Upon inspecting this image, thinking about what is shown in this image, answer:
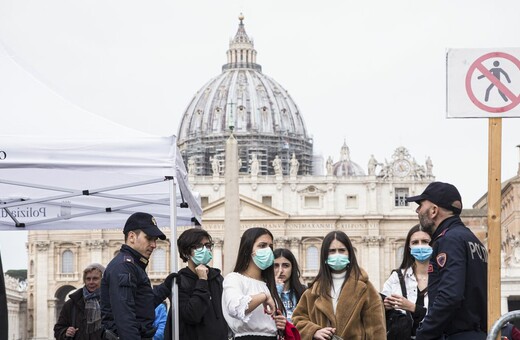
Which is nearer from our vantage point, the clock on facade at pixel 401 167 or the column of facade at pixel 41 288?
the column of facade at pixel 41 288

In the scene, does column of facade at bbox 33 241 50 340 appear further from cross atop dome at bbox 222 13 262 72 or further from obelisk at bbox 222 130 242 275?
obelisk at bbox 222 130 242 275

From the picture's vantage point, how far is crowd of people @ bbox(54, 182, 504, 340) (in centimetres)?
654

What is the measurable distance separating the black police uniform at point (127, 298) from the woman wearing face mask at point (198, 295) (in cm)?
33

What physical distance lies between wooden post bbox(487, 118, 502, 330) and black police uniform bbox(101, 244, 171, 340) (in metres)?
2.33

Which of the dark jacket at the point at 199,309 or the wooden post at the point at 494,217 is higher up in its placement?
the wooden post at the point at 494,217

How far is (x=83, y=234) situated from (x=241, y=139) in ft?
71.4

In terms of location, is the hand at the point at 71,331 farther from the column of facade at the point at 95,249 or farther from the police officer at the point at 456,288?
the column of facade at the point at 95,249

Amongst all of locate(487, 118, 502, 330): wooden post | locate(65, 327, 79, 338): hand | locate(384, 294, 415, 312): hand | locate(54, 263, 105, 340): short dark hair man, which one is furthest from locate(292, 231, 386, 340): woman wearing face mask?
locate(65, 327, 79, 338): hand

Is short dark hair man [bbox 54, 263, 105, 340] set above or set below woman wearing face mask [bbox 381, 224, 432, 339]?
below

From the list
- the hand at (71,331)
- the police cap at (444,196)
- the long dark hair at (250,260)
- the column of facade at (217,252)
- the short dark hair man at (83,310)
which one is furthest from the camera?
the column of facade at (217,252)

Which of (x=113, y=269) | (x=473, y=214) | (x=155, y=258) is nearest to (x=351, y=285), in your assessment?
(x=113, y=269)

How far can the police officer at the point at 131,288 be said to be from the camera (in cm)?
748

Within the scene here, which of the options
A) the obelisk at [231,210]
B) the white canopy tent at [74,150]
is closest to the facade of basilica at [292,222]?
the obelisk at [231,210]

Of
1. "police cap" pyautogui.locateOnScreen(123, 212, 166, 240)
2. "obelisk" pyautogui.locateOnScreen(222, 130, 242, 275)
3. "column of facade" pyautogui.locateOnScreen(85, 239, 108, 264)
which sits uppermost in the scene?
"police cap" pyautogui.locateOnScreen(123, 212, 166, 240)
